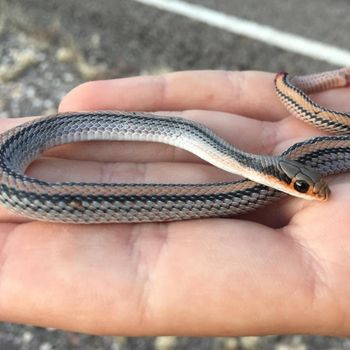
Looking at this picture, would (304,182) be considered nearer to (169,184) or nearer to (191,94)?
(169,184)

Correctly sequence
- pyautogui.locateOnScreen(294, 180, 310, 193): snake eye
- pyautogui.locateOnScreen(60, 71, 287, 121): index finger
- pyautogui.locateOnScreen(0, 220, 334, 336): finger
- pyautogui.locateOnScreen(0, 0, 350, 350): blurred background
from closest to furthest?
1. pyautogui.locateOnScreen(0, 220, 334, 336): finger
2. pyautogui.locateOnScreen(294, 180, 310, 193): snake eye
3. pyautogui.locateOnScreen(60, 71, 287, 121): index finger
4. pyautogui.locateOnScreen(0, 0, 350, 350): blurred background

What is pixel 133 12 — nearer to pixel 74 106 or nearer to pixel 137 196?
pixel 74 106

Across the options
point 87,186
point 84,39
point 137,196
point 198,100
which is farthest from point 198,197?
point 84,39

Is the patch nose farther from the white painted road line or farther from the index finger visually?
the white painted road line

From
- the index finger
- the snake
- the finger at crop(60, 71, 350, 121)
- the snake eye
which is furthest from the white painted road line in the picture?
the snake eye

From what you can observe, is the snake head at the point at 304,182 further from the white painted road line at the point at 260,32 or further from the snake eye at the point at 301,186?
the white painted road line at the point at 260,32

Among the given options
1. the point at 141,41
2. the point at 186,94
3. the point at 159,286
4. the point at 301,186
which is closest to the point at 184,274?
the point at 159,286
